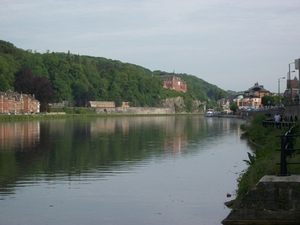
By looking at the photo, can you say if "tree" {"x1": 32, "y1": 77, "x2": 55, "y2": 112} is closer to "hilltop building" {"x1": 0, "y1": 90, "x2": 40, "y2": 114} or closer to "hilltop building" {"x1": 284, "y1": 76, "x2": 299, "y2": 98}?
"hilltop building" {"x1": 0, "y1": 90, "x2": 40, "y2": 114}

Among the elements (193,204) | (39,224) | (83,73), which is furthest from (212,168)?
(83,73)

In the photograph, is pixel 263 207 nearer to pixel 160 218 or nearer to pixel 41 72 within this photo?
pixel 160 218

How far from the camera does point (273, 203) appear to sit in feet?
44.5

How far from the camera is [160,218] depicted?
1634 cm

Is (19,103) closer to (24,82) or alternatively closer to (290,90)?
(24,82)

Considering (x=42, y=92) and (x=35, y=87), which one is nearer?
(x=42, y=92)

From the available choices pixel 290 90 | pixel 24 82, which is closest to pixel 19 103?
pixel 24 82

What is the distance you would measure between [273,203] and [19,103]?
132 m

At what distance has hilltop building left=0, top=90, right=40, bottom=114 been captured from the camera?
448 feet

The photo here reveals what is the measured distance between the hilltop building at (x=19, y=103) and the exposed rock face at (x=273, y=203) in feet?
415

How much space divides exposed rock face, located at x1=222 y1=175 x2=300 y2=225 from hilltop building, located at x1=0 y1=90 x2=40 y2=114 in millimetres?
126472

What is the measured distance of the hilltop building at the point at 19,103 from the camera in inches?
5374

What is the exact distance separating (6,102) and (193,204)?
123 metres

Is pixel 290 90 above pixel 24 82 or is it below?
below
